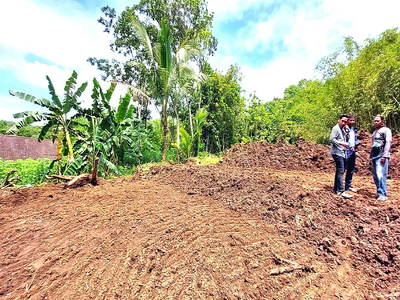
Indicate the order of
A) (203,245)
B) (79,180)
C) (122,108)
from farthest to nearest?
(122,108), (79,180), (203,245)

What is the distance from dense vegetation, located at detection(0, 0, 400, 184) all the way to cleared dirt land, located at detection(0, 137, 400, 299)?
3.88 m

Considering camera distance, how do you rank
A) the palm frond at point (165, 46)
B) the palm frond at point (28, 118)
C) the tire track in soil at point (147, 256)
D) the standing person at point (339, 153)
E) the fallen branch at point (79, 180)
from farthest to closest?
the palm frond at point (165, 46) → the palm frond at point (28, 118) → the fallen branch at point (79, 180) → the standing person at point (339, 153) → the tire track in soil at point (147, 256)

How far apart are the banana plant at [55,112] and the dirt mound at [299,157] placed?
240 inches

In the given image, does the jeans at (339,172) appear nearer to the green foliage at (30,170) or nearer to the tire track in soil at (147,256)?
the tire track in soil at (147,256)

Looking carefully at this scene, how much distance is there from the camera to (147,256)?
93.7 inches

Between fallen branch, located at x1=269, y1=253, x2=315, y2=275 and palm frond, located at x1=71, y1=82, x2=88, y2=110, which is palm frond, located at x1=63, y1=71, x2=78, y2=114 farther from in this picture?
fallen branch, located at x1=269, y1=253, x2=315, y2=275

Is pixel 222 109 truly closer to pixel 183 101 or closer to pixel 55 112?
pixel 183 101

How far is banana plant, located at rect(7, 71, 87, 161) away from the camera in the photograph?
6.78 m

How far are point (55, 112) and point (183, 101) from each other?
27.5ft

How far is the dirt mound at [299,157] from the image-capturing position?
700cm

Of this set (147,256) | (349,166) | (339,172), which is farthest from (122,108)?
(349,166)

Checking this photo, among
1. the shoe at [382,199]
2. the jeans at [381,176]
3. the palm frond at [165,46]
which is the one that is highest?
the palm frond at [165,46]

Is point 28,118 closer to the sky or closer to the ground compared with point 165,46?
closer to the ground

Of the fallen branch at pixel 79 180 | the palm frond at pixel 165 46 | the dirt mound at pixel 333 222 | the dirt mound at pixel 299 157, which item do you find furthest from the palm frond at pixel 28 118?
the dirt mound at pixel 299 157
